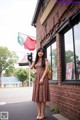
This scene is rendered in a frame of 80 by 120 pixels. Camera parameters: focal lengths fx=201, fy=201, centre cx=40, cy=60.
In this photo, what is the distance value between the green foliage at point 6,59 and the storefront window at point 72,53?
52.4 m

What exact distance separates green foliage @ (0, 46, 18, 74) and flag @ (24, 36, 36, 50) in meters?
46.1

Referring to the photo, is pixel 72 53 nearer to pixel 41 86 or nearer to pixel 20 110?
pixel 41 86

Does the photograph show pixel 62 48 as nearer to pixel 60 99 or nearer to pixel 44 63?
pixel 44 63

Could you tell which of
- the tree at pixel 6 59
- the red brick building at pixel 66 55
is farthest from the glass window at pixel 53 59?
the tree at pixel 6 59

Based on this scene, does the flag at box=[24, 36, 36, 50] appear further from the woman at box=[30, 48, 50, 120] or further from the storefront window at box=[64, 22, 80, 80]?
the woman at box=[30, 48, 50, 120]

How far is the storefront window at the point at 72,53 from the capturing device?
207 inches

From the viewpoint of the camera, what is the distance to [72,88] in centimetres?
506

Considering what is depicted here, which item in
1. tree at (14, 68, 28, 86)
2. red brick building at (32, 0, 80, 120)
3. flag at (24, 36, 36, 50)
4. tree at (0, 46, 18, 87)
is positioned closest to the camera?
red brick building at (32, 0, 80, 120)

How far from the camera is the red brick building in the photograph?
505cm

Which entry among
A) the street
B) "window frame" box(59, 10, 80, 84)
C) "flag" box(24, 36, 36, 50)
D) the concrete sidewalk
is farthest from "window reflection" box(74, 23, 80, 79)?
"flag" box(24, 36, 36, 50)

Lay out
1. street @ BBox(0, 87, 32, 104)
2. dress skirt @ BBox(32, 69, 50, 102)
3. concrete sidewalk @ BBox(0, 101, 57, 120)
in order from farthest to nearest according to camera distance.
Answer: street @ BBox(0, 87, 32, 104)
concrete sidewalk @ BBox(0, 101, 57, 120)
dress skirt @ BBox(32, 69, 50, 102)

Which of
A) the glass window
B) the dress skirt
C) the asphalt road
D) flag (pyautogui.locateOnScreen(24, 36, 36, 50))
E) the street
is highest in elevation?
flag (pyautogui.locateOnScreen(24, 36, 36, 50))

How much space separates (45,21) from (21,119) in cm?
459

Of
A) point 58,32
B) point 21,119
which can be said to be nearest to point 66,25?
point 58,32
